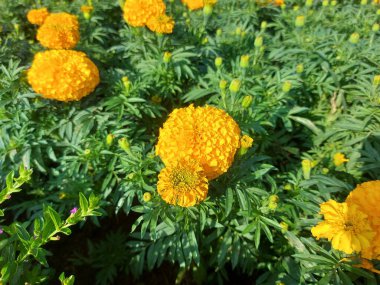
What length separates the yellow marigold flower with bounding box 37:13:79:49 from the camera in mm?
2225

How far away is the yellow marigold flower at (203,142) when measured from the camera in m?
1.35

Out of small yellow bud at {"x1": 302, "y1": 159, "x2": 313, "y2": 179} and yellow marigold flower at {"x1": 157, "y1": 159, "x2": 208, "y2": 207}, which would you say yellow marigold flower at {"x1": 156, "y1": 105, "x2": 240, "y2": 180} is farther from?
small yellow bud at {"x1": 302, "y1": 159, "x2": 313, "y2": 179}

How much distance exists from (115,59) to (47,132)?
1029 millimetres

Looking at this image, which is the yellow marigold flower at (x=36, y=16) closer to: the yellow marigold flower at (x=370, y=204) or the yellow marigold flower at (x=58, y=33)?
the yellow marigold flower at (x=58, y=33)

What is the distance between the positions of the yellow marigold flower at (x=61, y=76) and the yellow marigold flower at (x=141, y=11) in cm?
50

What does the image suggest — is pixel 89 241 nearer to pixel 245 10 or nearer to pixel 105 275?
pixel 105 275

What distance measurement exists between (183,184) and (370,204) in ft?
2.63

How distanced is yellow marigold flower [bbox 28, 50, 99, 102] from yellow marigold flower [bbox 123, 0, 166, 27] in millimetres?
502

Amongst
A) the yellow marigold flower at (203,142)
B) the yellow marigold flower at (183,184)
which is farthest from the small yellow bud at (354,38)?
the yellow marigold flower at (183,184)

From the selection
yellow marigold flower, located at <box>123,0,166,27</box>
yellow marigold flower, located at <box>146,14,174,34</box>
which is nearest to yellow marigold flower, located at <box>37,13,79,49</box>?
yellow marigold flower, located at <box>123,0,166,27</box>

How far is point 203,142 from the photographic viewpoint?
1.36 metres

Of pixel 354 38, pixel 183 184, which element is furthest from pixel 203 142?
pixel 354 38

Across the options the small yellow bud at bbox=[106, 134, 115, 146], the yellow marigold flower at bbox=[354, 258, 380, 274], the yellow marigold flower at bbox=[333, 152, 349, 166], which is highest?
the small yellow bud at bbox=[106, 134, 115, 146]

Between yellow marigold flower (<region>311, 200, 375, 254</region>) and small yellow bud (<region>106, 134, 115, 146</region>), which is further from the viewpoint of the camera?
small yellow bud (<region>106, 134, 115, 146</region>)
